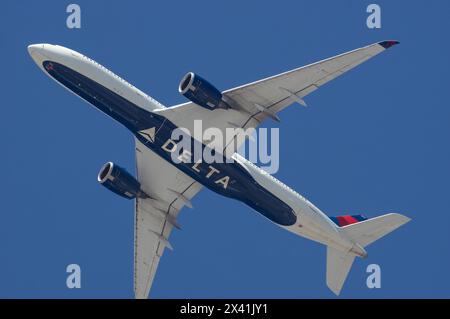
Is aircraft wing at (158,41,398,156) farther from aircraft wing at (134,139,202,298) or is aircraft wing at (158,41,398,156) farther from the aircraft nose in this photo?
the aircraft nose

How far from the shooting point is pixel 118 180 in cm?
6353

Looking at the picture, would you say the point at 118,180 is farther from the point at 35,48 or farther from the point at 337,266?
the point at 337,266

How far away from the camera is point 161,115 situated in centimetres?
6153

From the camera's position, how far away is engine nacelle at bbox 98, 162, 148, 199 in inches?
2493

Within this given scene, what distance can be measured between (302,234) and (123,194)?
481 inches

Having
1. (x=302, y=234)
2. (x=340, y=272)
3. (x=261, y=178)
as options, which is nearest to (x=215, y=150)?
(x=261, y=178)

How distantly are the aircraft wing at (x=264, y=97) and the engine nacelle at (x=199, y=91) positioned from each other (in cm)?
100

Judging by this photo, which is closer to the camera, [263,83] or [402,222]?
[263,83]

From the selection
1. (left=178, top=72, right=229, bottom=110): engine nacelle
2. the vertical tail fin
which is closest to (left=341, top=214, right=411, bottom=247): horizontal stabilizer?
the vertical tail fin

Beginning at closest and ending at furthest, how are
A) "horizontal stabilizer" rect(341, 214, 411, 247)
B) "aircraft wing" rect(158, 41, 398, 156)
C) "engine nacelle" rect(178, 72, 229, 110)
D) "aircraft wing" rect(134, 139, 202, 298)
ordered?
"aircraft wing" rect(158, 41, 398, 156) < "engine nacelle" rect(178, 72, 229, 110) < "aircraft wing" rect(134, 139, 202, 298) < "horizontal stabilizer" rect(341, 214, 411, 247)

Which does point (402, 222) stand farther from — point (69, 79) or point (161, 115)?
point (69, 79)

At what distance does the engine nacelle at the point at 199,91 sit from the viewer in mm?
59375

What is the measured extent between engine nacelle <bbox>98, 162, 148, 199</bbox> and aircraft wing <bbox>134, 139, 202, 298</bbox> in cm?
204

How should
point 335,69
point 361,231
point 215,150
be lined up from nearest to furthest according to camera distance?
point 335,69, point 215,150, point 361,231
